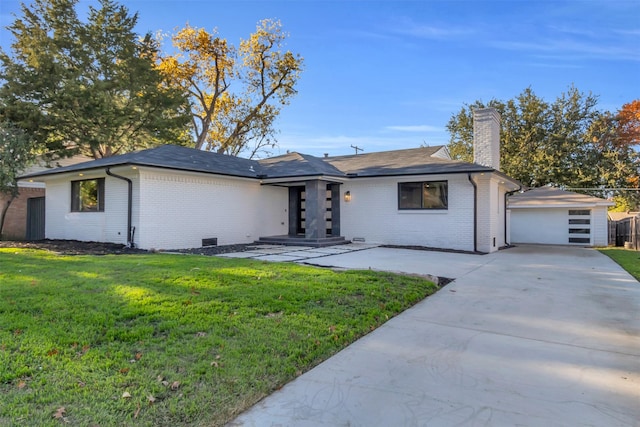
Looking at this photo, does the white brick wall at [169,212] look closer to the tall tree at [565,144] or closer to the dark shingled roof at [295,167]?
the dark shingled roof at [295,167]

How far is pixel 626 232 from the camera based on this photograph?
1702 cm

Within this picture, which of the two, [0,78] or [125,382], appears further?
[0,78]

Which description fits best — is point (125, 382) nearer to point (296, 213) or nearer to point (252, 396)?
point (252, 396)

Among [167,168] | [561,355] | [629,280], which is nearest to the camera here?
[561,355]

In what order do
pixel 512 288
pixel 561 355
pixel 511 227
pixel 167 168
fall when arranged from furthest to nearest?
pixel 511 227, pixel 167 168, pixel 512 288, pixel 561 355

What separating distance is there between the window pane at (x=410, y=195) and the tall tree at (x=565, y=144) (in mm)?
14848

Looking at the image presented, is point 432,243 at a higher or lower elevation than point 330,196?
lower

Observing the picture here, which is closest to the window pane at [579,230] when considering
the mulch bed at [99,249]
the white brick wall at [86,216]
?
the mulch bed at [99,249]

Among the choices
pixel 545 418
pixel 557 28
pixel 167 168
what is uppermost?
pixel 557 28

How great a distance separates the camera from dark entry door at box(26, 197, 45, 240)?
15.3m

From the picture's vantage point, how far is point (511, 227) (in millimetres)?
17734

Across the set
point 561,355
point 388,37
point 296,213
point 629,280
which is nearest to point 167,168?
point 296,213

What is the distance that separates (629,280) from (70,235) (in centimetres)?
1564

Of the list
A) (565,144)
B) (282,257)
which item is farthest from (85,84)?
(565,144)
